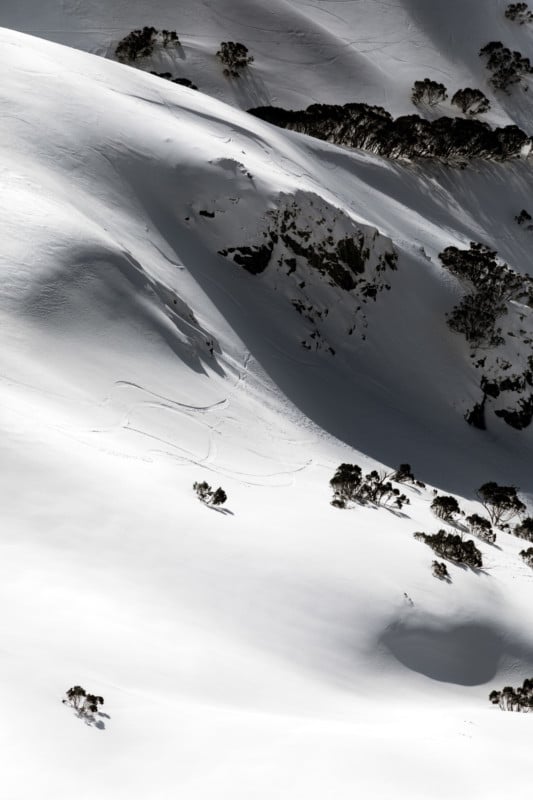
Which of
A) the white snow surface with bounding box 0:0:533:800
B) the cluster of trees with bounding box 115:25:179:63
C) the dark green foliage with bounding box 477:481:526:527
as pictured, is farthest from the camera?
the cluster of trees with bounding box 115:25:179:63

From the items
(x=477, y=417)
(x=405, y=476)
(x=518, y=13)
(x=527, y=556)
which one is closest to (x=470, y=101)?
(x=518, y=13)

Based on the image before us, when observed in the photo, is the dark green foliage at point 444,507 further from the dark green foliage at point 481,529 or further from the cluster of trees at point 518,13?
the cluster of trees at point 518,13

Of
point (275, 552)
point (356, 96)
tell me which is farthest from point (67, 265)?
point (356, 96)

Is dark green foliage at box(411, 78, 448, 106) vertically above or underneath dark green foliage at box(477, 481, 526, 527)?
above

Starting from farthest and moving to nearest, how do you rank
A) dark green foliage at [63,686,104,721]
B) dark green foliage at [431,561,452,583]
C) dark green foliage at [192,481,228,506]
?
1. dark green foliage at [431,561,452,583]
2. dark green foliage at [192,481,228,506]
3. dark green foliage at [63,686,104,721]

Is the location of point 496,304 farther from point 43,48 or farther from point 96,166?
point 43,48

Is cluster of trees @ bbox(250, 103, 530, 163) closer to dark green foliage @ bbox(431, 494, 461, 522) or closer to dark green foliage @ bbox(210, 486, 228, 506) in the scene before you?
dark green foliage @ bbox(431, 494, 461, 522)

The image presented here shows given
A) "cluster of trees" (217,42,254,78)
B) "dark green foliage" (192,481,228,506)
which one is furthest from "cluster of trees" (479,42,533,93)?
"dark green foliage" (192,481,228,506)
